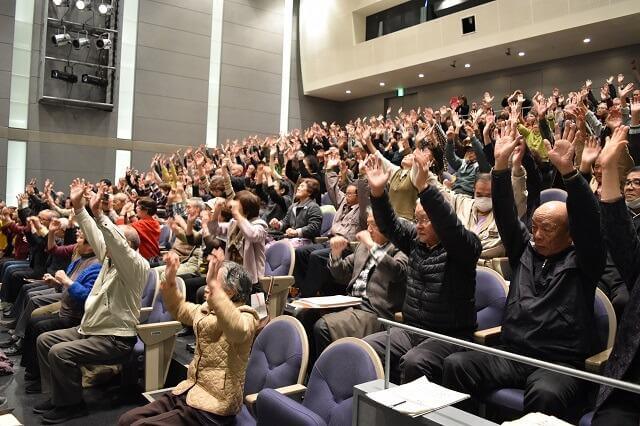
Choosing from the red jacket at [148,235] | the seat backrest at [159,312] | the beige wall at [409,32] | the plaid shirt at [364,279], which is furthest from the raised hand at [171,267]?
the beige wall at [409,32]

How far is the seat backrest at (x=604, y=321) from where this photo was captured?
2.05m

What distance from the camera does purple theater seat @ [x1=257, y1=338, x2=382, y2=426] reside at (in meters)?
1.79

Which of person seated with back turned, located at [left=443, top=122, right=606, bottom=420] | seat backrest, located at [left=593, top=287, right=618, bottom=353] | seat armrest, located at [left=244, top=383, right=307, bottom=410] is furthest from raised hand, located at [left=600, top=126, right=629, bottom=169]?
seat armrest, located at [left=244, top=383, right=307, bottom=410]

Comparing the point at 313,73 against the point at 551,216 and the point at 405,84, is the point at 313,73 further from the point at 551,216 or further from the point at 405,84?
the point at 551,216

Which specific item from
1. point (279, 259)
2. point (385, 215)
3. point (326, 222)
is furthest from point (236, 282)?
point (326, 222)

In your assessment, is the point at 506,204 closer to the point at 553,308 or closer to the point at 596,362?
the point at 553,308

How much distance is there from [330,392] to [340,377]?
0.08 m

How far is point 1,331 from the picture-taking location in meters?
4.89

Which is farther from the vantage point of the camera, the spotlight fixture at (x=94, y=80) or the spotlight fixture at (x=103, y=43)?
the spotlight fixture at (x=94, y=80)

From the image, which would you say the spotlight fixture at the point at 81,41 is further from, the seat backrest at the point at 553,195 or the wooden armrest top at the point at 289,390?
the wooden armrest top at the point at 289,390

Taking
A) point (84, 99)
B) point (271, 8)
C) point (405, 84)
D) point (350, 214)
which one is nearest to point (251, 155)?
point (350, 214)

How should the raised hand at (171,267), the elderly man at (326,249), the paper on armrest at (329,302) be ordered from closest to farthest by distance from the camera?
the raised hand at (171,267)
the paper on armrest at (329,302)
the elderly man at (326,249)

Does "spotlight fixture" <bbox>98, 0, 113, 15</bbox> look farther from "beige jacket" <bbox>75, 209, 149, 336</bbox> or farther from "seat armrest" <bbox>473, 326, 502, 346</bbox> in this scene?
"seat armrest" <bbox>473, 326, 502, 346</bbox>

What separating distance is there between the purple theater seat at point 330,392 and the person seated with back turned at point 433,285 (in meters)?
0.37
